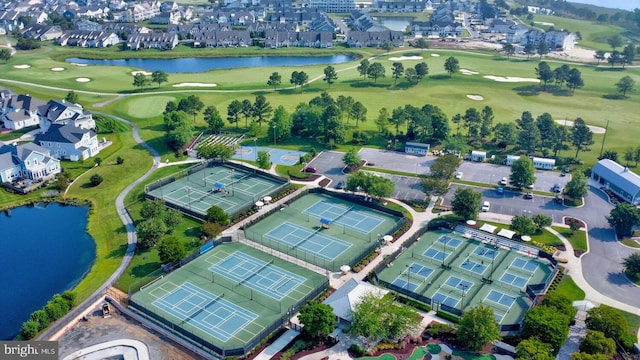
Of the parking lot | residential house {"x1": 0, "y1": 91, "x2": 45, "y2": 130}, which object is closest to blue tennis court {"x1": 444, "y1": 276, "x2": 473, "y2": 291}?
the parking lot

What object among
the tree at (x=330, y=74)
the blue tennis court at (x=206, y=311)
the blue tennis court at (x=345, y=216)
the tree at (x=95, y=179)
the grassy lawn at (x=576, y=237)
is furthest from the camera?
the tree at (x=330, y=74)

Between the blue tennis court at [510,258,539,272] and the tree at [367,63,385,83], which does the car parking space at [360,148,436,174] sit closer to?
the blue tennis court at [510,258,539,272]

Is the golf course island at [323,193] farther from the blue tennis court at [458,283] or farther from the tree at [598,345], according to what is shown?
the tree at [598,345]

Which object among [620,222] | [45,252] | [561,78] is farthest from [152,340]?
[561,78]

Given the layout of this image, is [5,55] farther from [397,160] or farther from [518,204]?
[518,204]

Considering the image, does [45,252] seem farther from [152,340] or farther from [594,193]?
[594,193]

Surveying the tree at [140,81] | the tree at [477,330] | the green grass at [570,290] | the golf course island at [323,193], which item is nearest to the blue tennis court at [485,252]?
the golf course island at [323,193]
